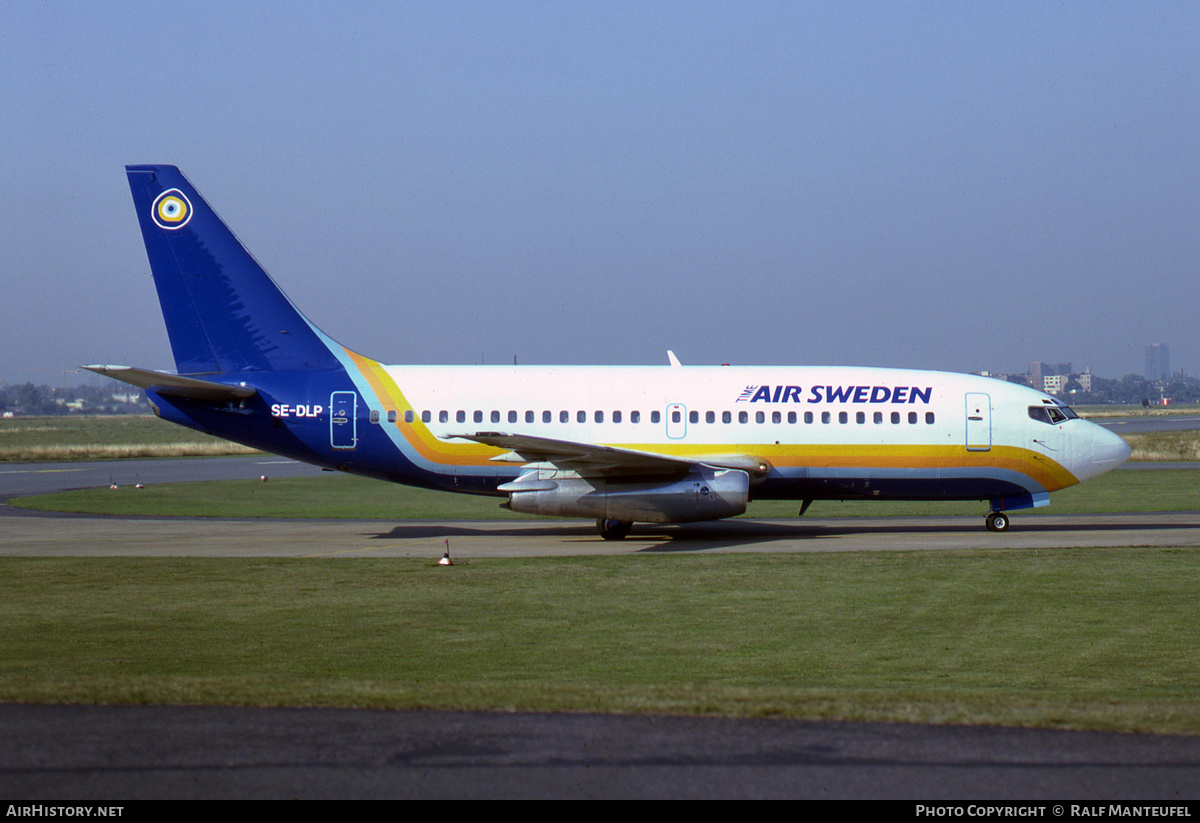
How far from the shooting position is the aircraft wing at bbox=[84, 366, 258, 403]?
2397 centimetres

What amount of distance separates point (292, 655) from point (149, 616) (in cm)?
368

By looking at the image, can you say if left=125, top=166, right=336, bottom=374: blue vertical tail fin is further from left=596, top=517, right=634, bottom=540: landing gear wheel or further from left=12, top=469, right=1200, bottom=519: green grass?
left=596, top=517, right=634, bottom=540: landing gear wheel

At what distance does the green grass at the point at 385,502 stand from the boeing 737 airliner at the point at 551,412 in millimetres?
5434

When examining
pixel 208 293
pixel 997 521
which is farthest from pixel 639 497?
pixel 208 293

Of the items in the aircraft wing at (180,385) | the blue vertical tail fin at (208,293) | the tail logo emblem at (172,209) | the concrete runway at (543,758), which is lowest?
the concrete runway at (543,758)

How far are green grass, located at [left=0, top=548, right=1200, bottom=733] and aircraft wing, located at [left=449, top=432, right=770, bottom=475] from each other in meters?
2.82

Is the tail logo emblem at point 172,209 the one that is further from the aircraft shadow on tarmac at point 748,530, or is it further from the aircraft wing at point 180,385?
the aircraft shadow on tarmac at point 748,530

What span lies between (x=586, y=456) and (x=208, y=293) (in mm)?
10103

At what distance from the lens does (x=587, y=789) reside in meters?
7.20

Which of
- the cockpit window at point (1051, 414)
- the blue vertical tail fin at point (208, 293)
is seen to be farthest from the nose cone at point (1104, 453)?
the blue vertical tail fin at point (208, 293)

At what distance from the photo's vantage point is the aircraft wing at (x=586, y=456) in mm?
22359
